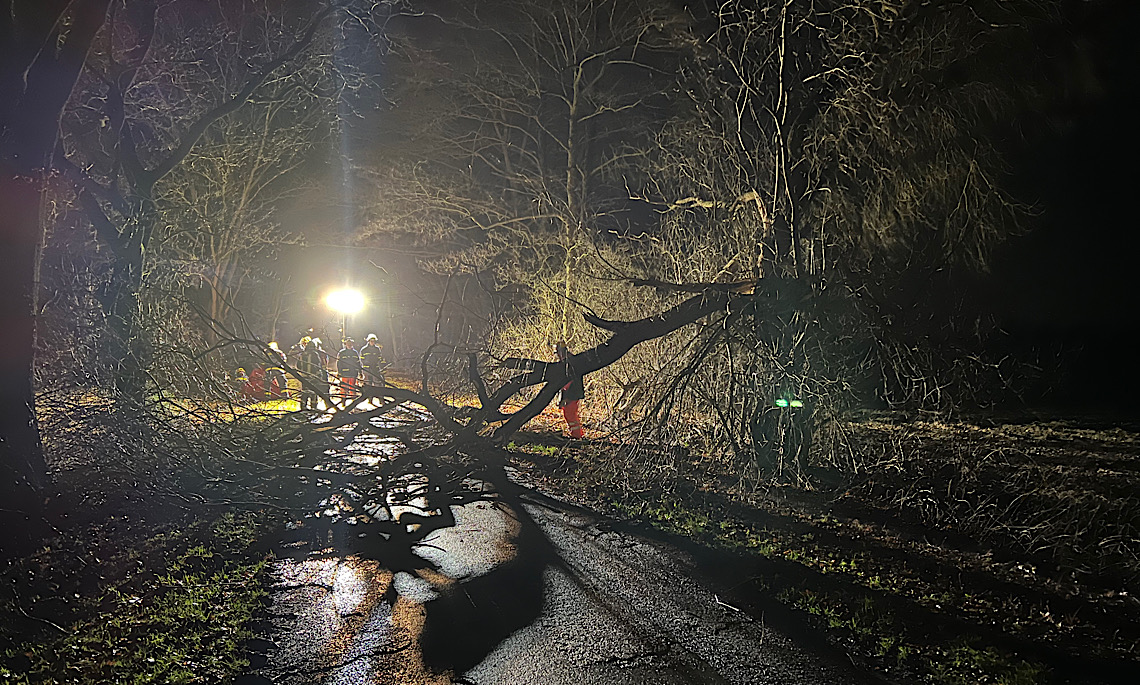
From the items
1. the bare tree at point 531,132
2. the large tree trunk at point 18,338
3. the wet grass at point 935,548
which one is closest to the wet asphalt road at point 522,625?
the wet grass at point 935,548

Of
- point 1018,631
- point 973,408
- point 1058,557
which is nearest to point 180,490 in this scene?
point 1018,631

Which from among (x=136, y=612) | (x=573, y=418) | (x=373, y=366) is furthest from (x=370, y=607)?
(x=573, y=418)

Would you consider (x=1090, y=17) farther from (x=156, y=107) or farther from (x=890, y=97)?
(x=156, y=107)

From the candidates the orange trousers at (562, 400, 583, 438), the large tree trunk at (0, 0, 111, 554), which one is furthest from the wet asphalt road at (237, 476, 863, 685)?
the orange trousers at (562, 400, 583, 438)

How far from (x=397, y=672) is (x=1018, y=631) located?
4148 mm

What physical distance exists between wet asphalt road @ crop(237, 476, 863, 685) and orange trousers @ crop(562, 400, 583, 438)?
199 inches

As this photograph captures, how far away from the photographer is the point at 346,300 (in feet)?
70.1

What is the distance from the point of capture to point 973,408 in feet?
49.6

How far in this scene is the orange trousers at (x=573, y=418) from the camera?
1302cm

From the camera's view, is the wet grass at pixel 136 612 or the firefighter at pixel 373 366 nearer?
the wet grass at pixel 136 612

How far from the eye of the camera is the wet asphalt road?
508 cm

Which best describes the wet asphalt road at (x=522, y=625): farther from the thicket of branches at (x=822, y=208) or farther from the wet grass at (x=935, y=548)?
the thicket of branches at (x=822, y=208)

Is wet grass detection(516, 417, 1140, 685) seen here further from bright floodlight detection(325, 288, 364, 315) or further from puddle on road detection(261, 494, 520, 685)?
bright floodlight detection(325, 288, 364, 315)

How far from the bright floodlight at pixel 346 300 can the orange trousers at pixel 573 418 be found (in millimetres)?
10098
